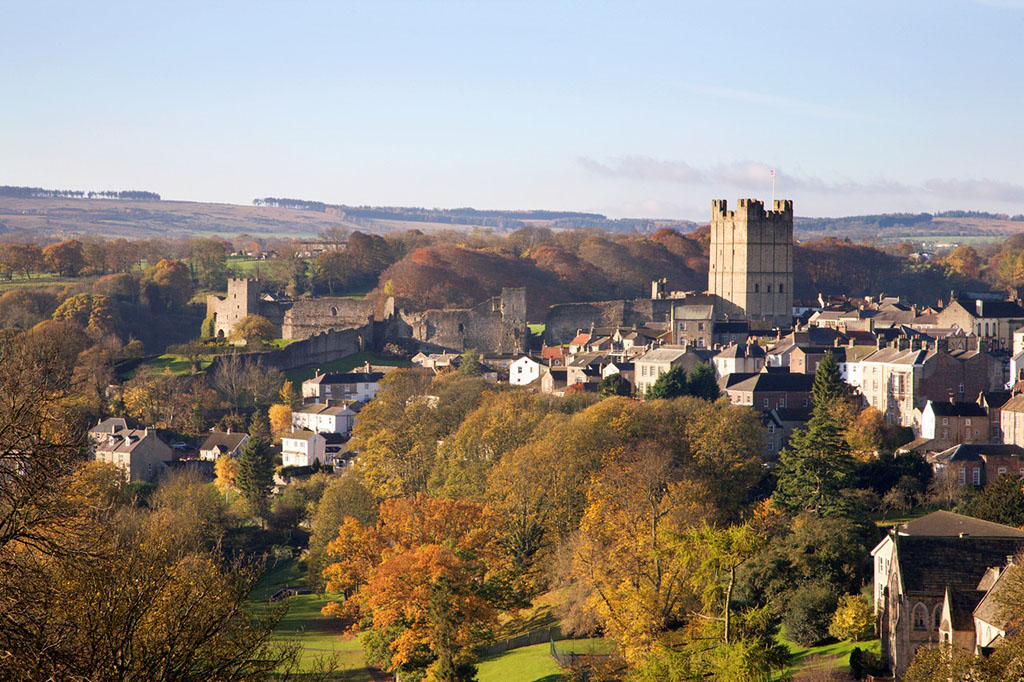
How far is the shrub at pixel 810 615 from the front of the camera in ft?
87.4

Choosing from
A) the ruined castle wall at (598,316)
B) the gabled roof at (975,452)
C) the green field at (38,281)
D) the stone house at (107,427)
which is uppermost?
the green field at (38,281)

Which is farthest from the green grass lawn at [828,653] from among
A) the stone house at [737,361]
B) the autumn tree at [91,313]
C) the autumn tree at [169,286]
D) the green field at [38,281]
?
the green field at [38,281]

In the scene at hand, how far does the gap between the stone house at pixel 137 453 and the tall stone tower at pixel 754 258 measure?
115 ft

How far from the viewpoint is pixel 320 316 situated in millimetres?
73312

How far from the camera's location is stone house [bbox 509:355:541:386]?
57844 millimetres

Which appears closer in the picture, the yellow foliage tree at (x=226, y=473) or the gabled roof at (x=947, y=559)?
the gabled roof at (x=947, y=559)

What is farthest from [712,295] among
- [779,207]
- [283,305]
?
[283,305]

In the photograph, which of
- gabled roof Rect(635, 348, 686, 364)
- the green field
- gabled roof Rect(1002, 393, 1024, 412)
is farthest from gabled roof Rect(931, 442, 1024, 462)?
the green field

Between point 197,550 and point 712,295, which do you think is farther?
point 712,295

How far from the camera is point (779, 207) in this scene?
77750 mm

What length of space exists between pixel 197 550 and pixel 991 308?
40.7m

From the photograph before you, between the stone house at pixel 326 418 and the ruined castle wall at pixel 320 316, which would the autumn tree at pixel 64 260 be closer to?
the ruined castle wall at pixel 320 316

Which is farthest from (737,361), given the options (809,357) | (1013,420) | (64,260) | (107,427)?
(64,260)

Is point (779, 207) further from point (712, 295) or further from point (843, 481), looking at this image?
point (843, 481)
